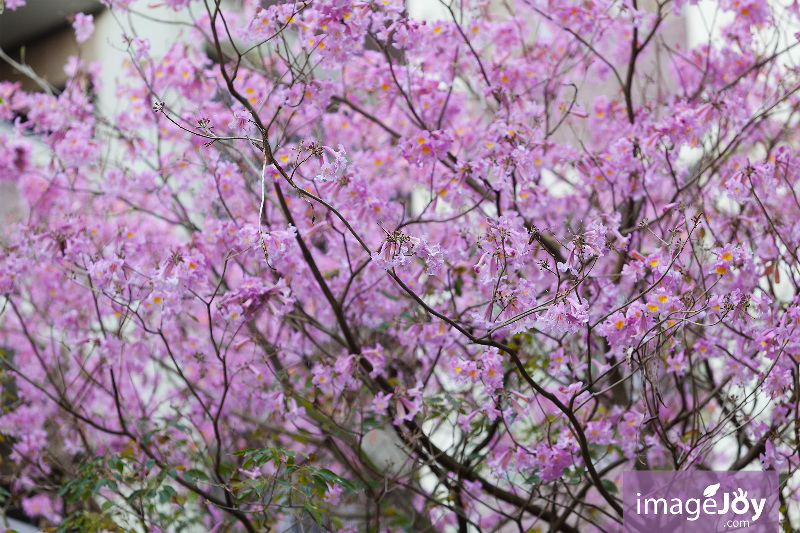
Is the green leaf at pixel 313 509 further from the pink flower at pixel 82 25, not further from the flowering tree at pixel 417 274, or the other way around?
the pink flower at pixel 82 25

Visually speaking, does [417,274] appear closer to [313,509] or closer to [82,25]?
[313,509]

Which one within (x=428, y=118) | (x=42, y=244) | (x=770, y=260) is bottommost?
(x=42, y=244)

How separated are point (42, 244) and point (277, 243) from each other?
1088 mm

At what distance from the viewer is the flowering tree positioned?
7.97ft

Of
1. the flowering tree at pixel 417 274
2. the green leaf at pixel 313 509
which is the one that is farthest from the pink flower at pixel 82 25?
the green leaf at pixel 313 509

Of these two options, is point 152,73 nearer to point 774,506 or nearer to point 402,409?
point 402,409

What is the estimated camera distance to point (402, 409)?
2.66 meters

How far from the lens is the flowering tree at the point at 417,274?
95.6 inches

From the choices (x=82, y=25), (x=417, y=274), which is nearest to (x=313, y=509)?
(x=417, y=274)

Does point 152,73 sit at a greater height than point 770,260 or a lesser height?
greater

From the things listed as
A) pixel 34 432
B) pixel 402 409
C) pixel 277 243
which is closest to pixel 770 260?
pixel 402 409

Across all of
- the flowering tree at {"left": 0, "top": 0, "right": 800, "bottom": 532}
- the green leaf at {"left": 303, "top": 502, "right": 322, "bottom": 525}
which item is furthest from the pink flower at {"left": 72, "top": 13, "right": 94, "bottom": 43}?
the green leaf at {"left": 303, "top": 502, "right": 322, "bottom": 525}

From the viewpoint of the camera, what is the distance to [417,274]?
2.92 metres

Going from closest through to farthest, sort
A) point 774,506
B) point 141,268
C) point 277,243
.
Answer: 1. point 277,243
2. point 774,506
3. point 141,268
